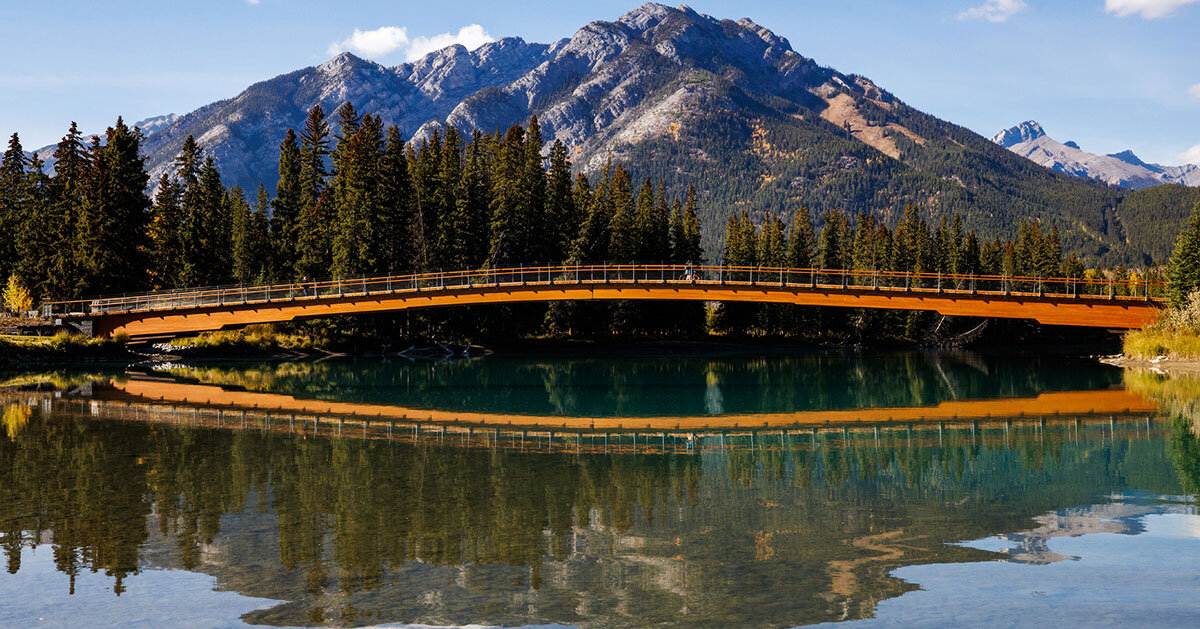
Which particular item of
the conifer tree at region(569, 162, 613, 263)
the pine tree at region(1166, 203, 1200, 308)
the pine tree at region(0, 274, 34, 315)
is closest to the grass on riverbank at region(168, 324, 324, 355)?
the pine tree at region(0, 274, 34, 315)

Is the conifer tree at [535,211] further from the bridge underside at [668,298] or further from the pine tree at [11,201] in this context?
the pine tree at [11,201]

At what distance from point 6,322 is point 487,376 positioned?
33488mm

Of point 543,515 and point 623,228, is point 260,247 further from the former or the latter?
point 543,515

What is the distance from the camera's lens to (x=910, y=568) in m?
15.2

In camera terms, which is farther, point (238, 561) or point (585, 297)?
point (585, 297)

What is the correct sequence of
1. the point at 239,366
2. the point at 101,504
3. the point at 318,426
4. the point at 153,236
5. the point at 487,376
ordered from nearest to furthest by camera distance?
the point at 101,504
the point at 318,426
the point at 487,376
the point at 239,366
the point at 153,236

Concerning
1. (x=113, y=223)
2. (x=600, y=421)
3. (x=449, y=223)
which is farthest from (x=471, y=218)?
(x=600, y=421)

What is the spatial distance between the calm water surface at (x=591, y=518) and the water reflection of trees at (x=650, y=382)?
445cm

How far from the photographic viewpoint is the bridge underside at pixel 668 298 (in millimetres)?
59094

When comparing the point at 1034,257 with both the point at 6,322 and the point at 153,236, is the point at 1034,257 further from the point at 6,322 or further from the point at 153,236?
the point at 6,322

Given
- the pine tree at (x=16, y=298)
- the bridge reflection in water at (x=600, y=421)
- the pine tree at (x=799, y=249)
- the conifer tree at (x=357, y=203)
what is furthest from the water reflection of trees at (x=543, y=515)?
the pine tree at (x=799, y=249)

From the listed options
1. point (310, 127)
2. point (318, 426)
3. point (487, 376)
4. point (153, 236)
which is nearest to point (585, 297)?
point (487, 376)

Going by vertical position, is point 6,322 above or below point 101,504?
above

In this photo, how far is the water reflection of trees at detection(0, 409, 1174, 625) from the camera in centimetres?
1379
